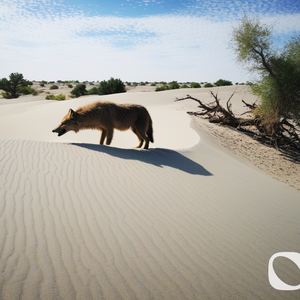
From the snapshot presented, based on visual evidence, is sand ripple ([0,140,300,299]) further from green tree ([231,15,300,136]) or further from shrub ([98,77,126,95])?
shrub ([98,77,126,95])

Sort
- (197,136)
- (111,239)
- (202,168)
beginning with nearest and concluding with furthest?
(111,239) < (202,168) < (197,136)

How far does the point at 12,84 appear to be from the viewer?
1398 inches

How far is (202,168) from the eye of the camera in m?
6.18

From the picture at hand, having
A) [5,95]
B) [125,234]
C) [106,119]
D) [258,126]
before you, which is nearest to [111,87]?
[5,95]

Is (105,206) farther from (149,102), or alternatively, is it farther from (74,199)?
(149,102)

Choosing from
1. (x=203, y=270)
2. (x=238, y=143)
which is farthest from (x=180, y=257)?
(x=238, y=143)

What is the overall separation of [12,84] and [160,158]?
38972mm

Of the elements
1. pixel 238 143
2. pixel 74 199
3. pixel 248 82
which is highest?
pixel 248 82

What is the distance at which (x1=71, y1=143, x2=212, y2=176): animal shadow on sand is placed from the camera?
5839 mm

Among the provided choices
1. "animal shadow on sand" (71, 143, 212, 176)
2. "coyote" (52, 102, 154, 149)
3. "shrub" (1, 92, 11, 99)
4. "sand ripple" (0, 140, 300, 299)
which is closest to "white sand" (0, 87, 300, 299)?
"sand ripple" (0, 140, 300, 299)

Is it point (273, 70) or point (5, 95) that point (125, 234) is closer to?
point (273, 70)

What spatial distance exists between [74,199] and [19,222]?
0.83 meters

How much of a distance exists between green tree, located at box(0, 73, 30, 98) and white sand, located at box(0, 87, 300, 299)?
3627cm

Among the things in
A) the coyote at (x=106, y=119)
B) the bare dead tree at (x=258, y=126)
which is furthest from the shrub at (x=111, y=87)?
the coyote at (x=106, y=119)
